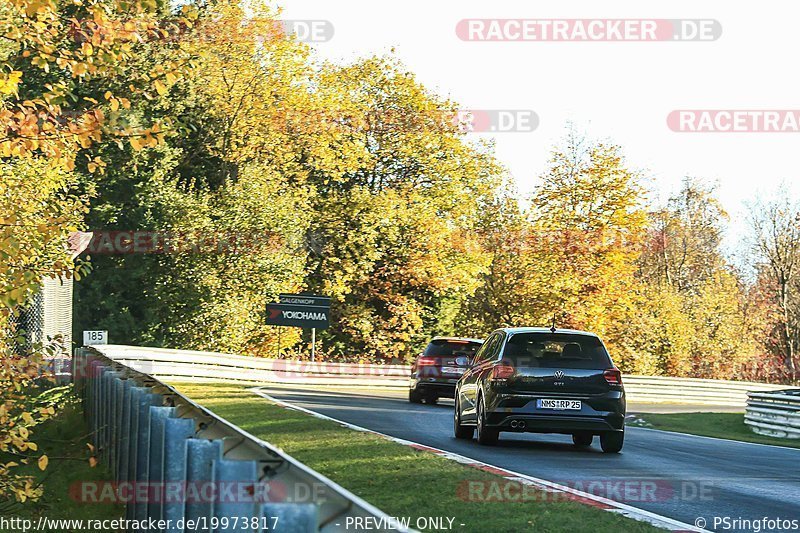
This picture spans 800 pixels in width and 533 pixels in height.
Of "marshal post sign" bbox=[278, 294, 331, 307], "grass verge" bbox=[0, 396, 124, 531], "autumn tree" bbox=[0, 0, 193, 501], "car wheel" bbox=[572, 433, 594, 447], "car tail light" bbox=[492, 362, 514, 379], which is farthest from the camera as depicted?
"marshal post sign" bbox=[278, 294, 331, 307]

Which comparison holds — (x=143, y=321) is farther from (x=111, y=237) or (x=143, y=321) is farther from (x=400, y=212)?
(x=400, y=212)

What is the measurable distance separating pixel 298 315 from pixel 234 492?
1605 inches

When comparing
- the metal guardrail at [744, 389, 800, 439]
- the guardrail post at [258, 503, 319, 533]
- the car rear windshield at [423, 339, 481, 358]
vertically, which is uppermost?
the car rear windshield at [423, 339, 481, 358]

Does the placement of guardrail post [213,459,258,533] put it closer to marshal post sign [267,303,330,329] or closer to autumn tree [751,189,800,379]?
marshal post sign [267,303,330,329]

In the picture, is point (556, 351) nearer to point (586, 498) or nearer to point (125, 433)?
point (586, 498)

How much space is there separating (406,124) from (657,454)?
3956 centimetres

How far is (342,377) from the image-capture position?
44.6 m

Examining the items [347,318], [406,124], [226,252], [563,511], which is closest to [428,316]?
[347,318]

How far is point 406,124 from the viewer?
55250 millimetres

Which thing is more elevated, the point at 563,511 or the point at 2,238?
the point at 2,238

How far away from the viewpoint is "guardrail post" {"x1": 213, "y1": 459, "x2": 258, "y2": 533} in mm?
4286

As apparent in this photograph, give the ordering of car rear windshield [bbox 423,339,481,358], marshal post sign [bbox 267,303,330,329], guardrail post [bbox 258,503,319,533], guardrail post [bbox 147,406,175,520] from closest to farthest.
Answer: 1. guardrail post [bbox 258,503,319,533]
2. guardrail post [bbox 147,406,175,520]
3. car rear windshield [bbox 423,339,481,358]
4. marshal post sign [bbox 267,303,330,329]

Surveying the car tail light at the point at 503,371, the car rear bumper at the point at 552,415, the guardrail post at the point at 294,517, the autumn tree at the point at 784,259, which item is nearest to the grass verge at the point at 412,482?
the car rear bumper at the point at 552,415

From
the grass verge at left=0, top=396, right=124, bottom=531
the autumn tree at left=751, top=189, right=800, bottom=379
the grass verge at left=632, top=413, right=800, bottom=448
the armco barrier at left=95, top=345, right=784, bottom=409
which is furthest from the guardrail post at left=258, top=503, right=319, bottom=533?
the autumn tree at left=751, top=189, right=800, bottom=379
